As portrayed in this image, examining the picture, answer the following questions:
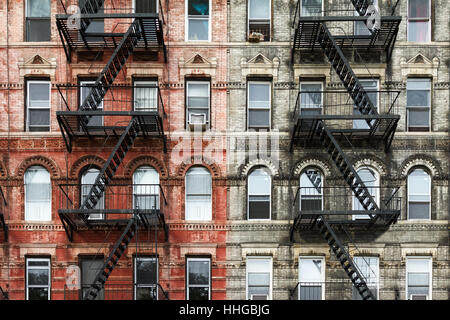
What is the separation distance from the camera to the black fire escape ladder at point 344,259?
2009cm

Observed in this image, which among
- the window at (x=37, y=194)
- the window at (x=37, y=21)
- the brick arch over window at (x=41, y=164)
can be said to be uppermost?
the window at (x=37, y=21)

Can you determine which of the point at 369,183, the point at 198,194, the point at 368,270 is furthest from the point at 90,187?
the point at 368,270

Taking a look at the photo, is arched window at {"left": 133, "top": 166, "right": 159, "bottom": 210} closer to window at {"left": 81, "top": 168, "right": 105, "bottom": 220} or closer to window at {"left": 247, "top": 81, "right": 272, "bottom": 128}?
window at {"left": 81, "top": 168, "right": 105, "bottom": 220}

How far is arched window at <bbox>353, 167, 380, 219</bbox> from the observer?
22141 mm

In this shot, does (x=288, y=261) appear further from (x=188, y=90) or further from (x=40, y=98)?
(x=40, y=98)

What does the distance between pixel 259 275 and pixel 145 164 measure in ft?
15.3

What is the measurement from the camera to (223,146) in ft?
73.1

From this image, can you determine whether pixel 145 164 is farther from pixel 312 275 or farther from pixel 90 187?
pixel 312 275

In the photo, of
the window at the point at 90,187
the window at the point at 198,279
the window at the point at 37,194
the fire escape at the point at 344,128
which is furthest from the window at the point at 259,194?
the window at the point at 37,194

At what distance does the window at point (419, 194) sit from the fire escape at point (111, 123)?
23.7 ft

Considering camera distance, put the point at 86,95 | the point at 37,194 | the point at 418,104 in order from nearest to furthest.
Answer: the point at 37,194 → the point at 418,104 → the point at 86,95

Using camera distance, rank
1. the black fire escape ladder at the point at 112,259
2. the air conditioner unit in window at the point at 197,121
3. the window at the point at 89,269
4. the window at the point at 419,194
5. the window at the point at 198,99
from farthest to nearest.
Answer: the window at the point at 198,99, the air conditioner unit in window at the point at 197,121, the window at the point at 419,194, the window at the point at 89,269, the black fire escape ladder at the point at 112,259

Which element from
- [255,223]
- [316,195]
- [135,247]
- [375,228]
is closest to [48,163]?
[135,247]

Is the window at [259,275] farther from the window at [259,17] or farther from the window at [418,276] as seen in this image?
the window at [259,17]
